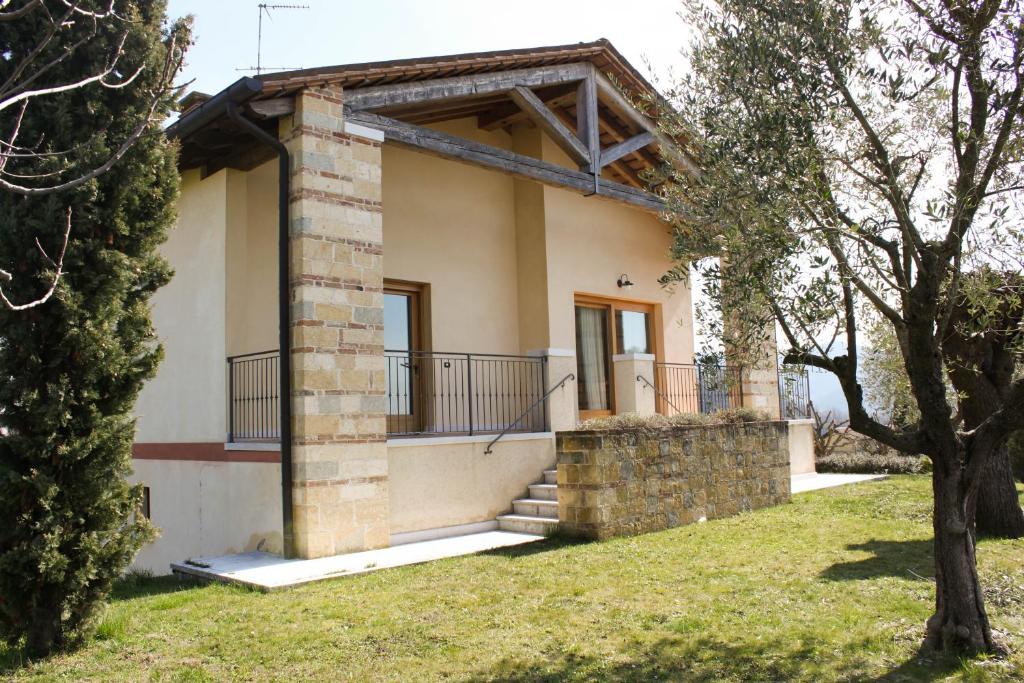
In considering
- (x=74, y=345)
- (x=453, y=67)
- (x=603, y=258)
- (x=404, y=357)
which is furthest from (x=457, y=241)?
(x=74, y=345)

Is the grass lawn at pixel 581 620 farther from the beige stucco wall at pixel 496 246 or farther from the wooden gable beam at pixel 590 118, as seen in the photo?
the wooden gable beam at pixel 590 118

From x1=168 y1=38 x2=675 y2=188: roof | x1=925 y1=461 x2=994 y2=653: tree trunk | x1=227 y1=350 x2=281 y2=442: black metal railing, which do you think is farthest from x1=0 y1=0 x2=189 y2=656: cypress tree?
x1=925 y1=461 x2=994 y2=653: tree trunk

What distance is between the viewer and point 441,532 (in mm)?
9250

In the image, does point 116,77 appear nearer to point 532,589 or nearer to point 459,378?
point 532,589

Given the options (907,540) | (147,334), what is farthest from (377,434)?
(907,540)

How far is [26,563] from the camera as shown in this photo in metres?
4.98

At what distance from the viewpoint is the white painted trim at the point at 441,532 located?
29.0 ft

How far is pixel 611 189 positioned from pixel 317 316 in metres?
5.10

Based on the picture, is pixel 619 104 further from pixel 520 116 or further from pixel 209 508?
pixel 209 508

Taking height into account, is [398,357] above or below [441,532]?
above

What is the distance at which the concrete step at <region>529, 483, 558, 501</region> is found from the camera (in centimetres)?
1002

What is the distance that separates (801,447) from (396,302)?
8.32 metres

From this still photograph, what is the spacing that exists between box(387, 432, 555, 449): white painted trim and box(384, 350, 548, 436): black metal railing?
0.30m

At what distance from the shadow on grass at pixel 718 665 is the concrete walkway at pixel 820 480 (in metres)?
7.90
